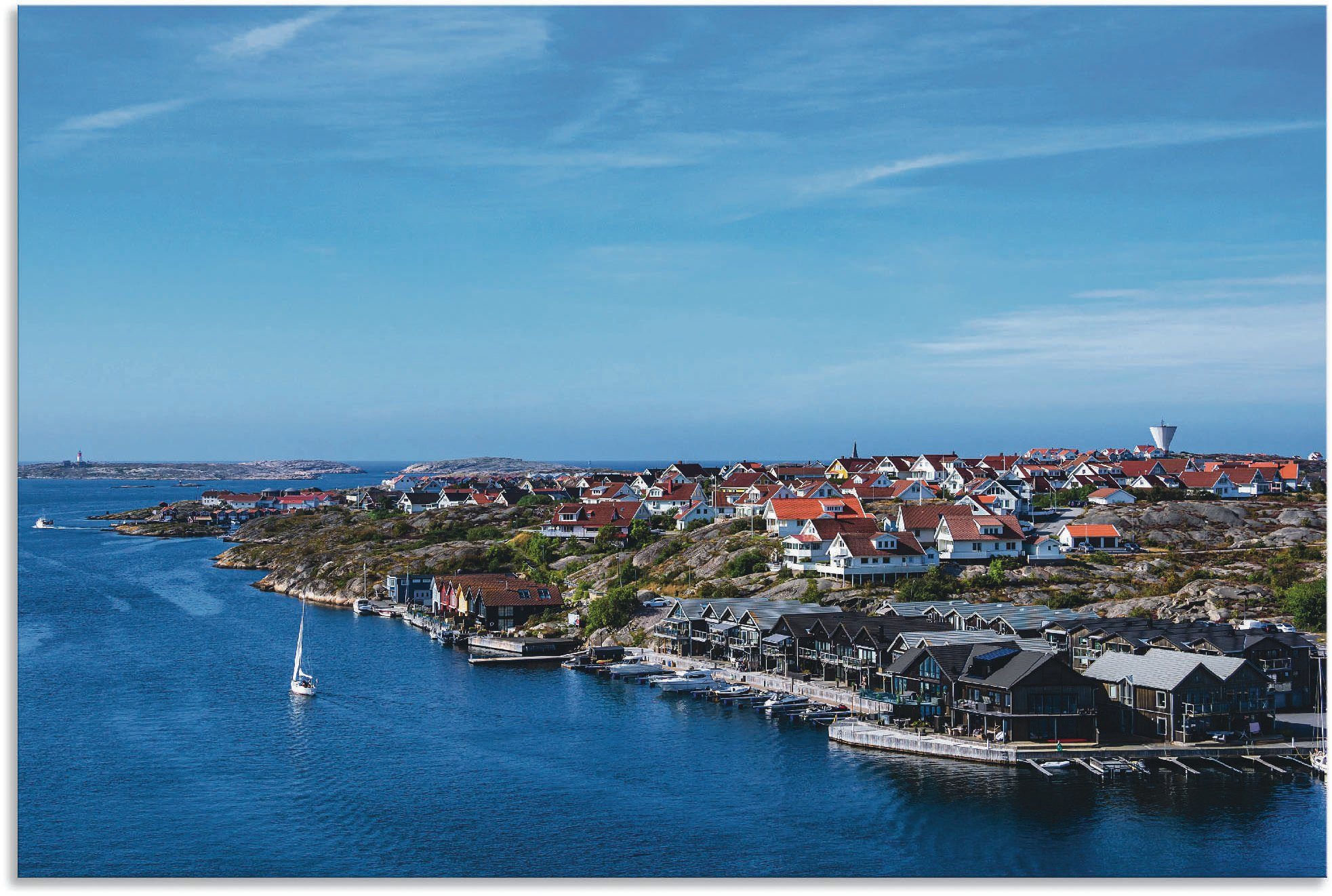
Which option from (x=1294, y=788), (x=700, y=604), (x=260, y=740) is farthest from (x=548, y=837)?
(x=700, y=604)

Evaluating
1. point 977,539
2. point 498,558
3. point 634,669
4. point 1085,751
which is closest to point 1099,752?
point 1085,751

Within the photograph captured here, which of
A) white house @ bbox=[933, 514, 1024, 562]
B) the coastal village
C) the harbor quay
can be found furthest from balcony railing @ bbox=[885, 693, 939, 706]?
white house @ bbox=[933, 514, 1024, 562]

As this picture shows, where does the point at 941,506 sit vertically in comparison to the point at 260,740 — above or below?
above

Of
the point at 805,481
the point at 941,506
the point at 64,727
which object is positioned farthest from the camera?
the point at 805,481

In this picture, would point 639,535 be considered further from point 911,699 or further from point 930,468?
point 911,699

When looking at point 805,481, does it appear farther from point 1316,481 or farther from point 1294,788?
point 1294,788
